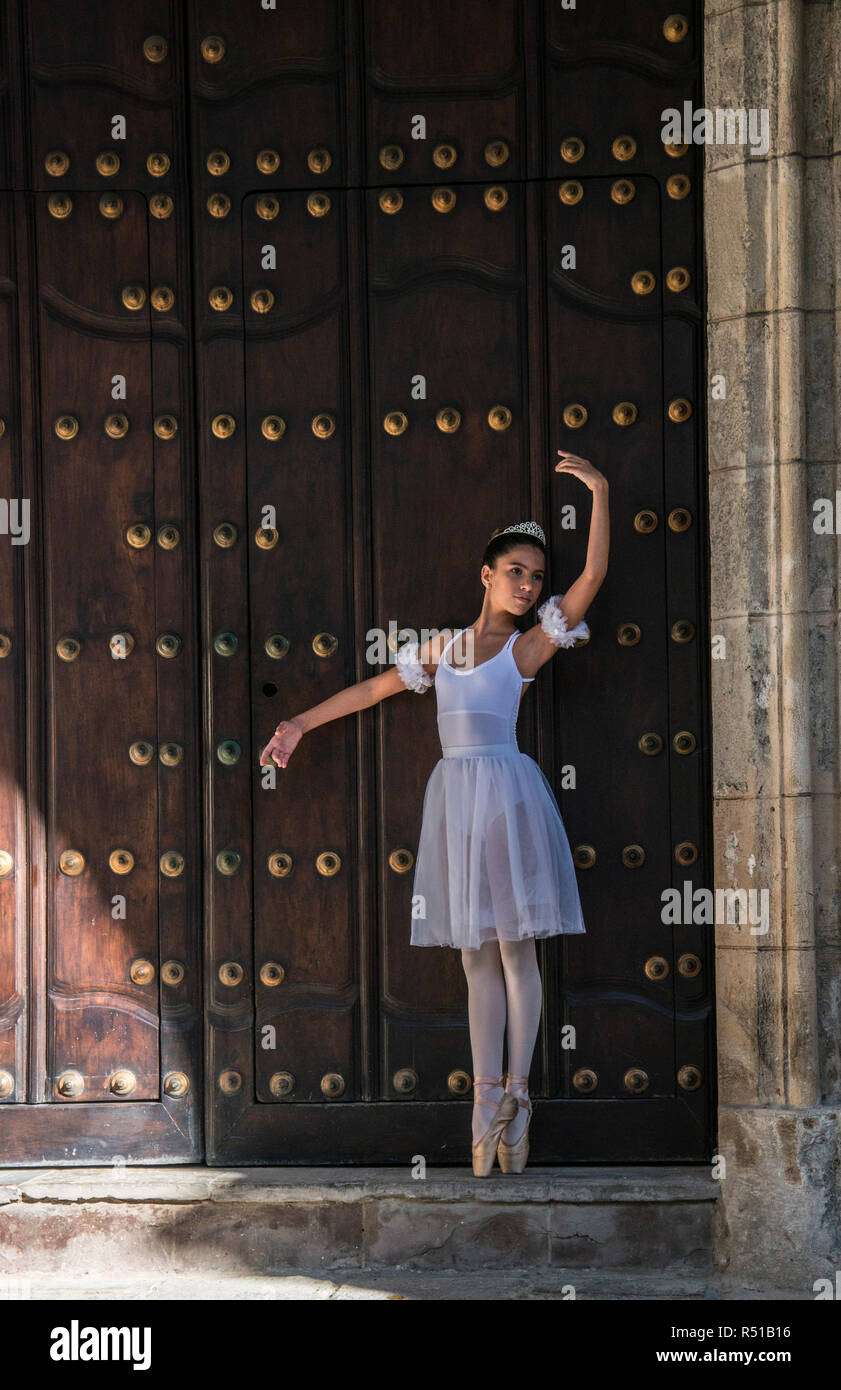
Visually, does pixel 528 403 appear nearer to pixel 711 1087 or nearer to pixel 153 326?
pixel 153 326

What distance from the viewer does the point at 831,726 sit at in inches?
167

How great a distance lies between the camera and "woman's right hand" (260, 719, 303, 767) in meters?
4.39

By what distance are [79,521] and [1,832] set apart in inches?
39.3

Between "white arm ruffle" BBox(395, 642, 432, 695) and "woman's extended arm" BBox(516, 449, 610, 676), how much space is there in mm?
295

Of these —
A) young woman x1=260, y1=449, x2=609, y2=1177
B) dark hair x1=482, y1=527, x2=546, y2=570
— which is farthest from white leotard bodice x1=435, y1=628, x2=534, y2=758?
dark hair x1=482, y1=527, x2=546, y2=570

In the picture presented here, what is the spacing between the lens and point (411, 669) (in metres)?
4.47

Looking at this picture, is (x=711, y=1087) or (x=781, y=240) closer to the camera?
(x=781, y=240)

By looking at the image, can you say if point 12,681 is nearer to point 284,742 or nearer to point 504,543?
point 284,742

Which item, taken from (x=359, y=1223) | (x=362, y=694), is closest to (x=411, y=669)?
(x=362, y=694)

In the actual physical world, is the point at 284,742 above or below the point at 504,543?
below

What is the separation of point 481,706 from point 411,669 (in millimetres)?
255

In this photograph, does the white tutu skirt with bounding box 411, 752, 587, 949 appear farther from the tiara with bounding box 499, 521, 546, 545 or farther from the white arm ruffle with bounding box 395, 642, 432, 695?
the tiara with bounding box 499, 521, 546, 545

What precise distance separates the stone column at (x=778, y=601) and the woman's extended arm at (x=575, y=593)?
0.34m

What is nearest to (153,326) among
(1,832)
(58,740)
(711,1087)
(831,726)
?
(58,740)
